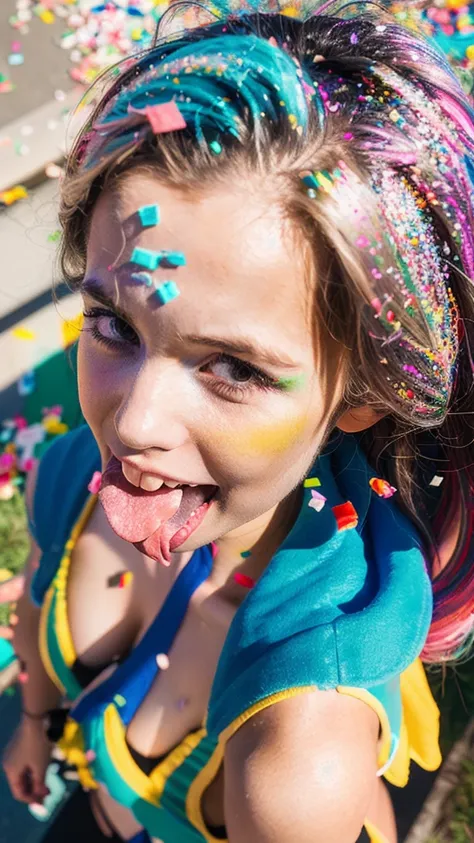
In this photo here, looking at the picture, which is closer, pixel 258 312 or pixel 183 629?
pixel 258 312

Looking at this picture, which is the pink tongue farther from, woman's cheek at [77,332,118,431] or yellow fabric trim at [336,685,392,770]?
yellow fabric trim at [336,685,392,770]

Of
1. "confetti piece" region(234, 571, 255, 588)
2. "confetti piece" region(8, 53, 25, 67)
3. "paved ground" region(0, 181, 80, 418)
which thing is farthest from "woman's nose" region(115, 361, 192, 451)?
"confetti piece" region(8, 53, 25, 67)

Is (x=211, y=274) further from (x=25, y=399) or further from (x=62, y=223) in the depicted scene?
(x=25, y=399)

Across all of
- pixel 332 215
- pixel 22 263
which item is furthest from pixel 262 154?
pixel 22 263

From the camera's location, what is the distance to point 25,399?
3895mm

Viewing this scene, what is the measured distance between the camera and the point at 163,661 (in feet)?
6.37

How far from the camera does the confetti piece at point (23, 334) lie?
4.08m

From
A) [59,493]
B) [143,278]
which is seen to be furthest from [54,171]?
[143,278]

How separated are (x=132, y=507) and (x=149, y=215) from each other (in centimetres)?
55

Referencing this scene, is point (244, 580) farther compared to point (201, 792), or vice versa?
point (244, 580)

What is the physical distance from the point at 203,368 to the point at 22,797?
6.27ft

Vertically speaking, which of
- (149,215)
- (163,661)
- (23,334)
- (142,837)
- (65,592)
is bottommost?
(142,837)

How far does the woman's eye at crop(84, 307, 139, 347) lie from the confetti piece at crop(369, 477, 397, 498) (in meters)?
0.65

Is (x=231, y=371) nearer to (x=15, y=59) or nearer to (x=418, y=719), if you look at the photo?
(x=418, y=719)
